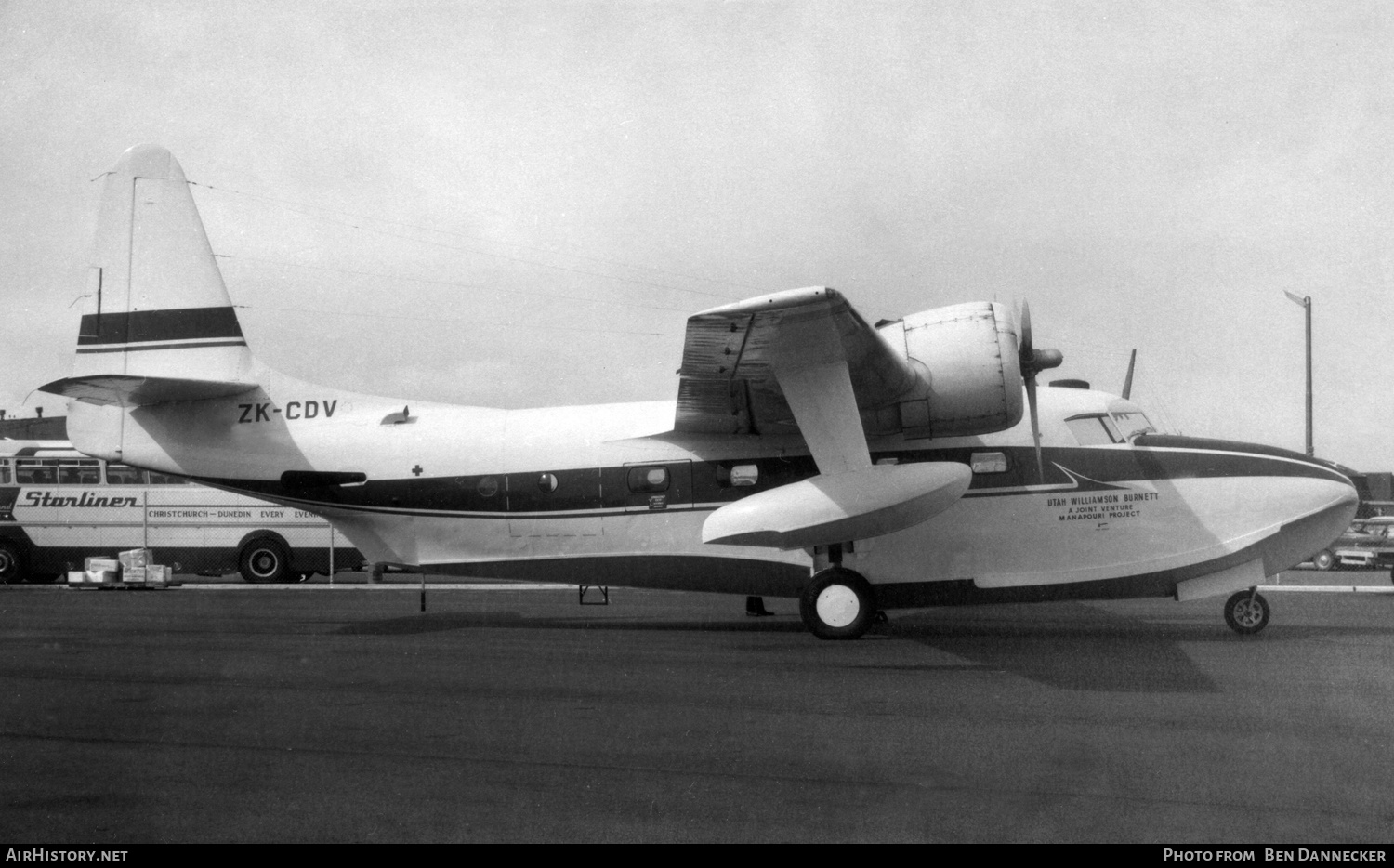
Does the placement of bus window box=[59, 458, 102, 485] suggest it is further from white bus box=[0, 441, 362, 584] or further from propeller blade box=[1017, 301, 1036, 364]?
propeller blade box=[1017, 301, 1036, 364]

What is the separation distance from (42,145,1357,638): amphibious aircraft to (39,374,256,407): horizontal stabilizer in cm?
4

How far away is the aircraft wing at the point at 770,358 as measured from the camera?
8336mm

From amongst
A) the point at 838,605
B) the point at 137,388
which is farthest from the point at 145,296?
the point at 838,605

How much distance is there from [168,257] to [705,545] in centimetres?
712

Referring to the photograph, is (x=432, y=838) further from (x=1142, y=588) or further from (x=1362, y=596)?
(x=1362, y=596)

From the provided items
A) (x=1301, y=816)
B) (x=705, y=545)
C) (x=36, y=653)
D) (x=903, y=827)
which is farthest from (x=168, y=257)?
(x=1301, y=816)

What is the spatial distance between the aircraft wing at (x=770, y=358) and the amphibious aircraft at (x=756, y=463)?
35 mm

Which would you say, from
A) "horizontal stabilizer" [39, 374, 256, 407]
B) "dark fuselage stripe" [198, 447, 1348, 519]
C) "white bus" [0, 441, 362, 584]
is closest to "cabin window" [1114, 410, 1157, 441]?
"dark fuselage stripe" [198, 447, 1348, 519]

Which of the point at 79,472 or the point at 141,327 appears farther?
the point at 79,472

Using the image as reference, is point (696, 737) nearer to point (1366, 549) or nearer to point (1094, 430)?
point (1094, 430)

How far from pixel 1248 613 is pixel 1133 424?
222cm

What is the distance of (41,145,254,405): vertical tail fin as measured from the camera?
1222 cm

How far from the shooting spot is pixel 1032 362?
35.1 ft

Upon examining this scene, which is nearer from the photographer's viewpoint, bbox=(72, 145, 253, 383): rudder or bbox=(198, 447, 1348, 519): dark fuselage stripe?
bbox=(198, 447, 1348, 519): dark fuselage stripe
